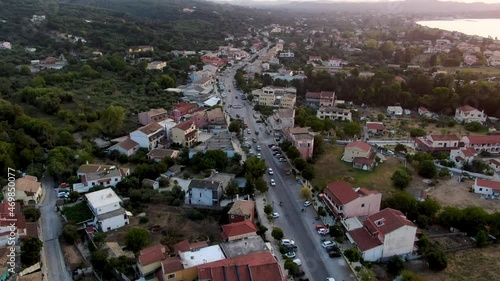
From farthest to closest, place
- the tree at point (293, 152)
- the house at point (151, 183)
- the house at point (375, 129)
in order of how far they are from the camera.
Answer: the house at point (375, 129) → the tree at point (293, 152) → the house at point (151, 183)

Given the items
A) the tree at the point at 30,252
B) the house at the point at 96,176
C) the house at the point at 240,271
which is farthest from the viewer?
the house at the point at 96,176

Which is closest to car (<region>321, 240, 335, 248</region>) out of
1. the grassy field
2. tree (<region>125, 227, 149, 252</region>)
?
the grassy field

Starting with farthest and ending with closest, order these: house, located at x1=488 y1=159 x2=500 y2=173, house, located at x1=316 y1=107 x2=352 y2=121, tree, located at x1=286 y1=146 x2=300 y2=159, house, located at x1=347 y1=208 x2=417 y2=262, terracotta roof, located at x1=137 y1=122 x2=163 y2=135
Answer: house, located at x1=316 y1=107 x2=352 y2=121
terracotta roof, located at x1=137 y1=122 x2=163 y2=135
house, located at x1=488 y1=159 x2=500 y2=173
tree, located at x1=286 y1=146 x2=300 y2=159
house, located at x1=347 y1=208 x2=417 y2=262

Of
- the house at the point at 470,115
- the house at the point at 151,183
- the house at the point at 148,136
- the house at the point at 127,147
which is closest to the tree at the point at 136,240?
the house at the point at 151,183

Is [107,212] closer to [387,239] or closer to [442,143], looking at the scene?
[387,239]

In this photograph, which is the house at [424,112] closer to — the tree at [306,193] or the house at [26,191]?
the tree at [306,193]

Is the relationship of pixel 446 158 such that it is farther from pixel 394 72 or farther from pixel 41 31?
pixel 41 31

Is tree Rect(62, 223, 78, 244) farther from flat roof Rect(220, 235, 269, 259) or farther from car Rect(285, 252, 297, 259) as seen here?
car Rect(285, 252, 297, 259)

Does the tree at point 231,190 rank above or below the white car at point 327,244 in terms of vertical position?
above
